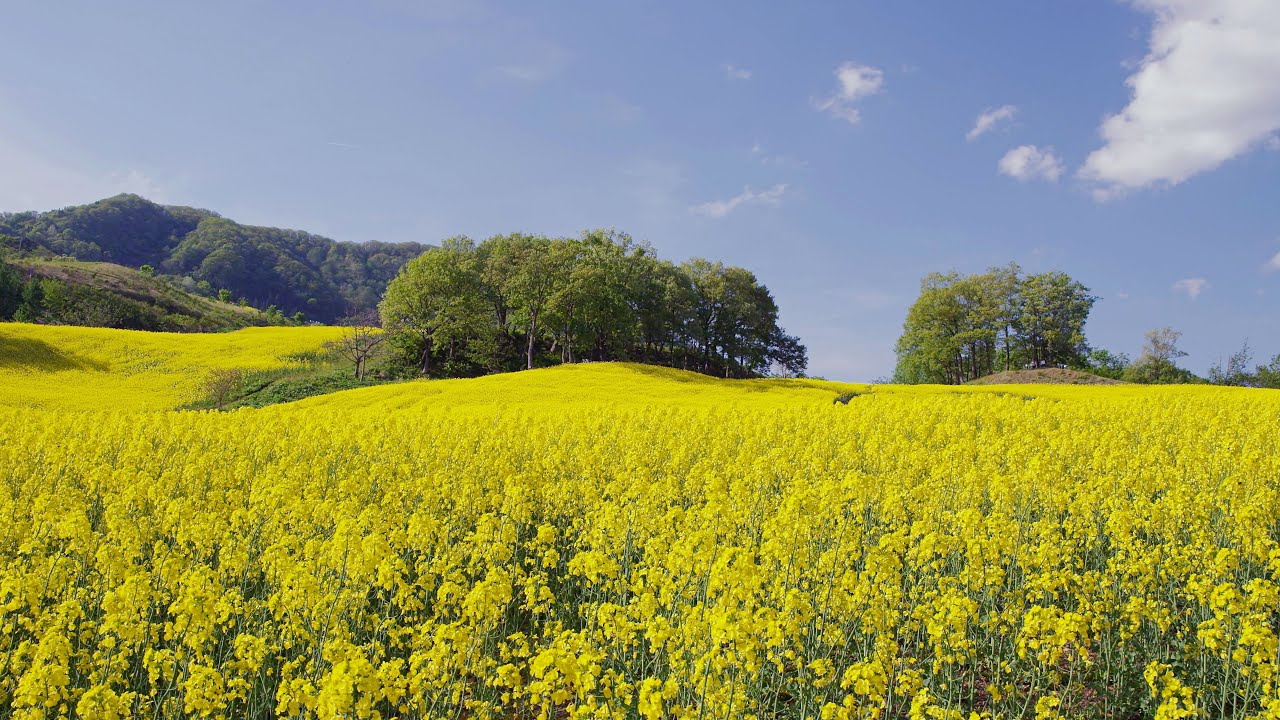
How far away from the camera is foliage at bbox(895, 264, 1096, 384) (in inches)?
2547

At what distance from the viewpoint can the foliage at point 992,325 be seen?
6469 centimetres

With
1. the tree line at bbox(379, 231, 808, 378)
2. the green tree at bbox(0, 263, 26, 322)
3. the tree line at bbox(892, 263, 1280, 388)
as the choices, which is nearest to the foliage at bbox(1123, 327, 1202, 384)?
the tree line at bbox(892, 263, 1280, 388)

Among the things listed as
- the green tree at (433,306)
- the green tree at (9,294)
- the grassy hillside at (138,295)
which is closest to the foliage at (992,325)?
the green tree at (433,306)

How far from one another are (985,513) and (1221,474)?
11.2 feet

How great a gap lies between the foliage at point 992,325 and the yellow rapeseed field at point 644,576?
2224 inches

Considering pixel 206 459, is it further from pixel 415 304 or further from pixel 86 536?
pixel 415 304

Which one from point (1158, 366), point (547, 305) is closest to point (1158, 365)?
point (1158, 366)

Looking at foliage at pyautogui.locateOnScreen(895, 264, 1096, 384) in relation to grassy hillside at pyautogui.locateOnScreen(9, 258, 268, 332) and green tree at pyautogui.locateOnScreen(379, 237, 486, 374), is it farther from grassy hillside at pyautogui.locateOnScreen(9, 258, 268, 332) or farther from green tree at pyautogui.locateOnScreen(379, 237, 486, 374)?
grassy hillside at pyautogui.locateOnScreen(9, 258, 268, 332)

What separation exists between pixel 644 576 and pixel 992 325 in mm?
69515

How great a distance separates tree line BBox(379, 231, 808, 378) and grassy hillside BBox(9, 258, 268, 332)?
130 feet

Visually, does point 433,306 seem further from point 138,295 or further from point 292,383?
point 138,295

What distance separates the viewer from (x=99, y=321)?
2667 inches

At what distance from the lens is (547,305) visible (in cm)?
4562

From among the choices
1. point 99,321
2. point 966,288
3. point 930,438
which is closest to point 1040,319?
point 966,288
